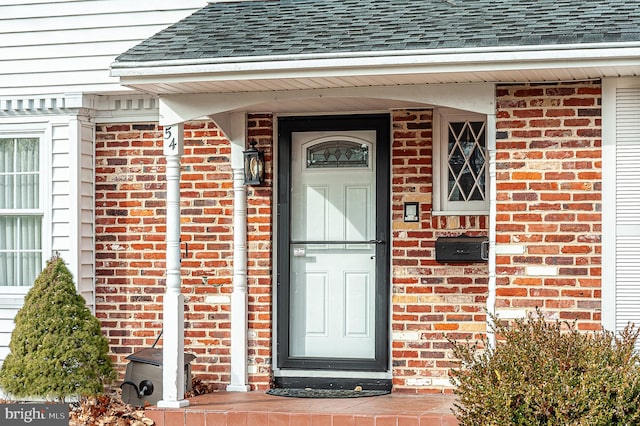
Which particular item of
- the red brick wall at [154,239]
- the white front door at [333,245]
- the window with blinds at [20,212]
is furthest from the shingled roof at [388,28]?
the window with blinds at [20,212]

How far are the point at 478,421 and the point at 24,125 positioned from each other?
227 inches

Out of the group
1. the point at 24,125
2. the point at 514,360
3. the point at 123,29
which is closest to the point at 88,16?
the point at 123,29

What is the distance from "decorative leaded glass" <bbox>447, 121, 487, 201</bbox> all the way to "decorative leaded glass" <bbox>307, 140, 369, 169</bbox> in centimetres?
82

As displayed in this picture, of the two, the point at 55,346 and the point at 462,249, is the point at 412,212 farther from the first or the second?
the point at 55,346

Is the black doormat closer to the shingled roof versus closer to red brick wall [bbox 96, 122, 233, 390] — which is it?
red brick wall [bbox 96, 122, 233, 390]

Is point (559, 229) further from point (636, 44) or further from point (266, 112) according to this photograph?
point (266, 112)

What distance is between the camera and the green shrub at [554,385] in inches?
243

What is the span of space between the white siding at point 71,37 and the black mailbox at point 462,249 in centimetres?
322

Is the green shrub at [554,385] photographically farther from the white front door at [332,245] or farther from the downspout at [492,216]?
the white front door at [332,245]

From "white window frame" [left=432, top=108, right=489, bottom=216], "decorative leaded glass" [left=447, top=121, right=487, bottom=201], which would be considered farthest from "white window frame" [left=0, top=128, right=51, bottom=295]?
"decorative leaded glass" [left=447, top=121, right=487, bottom=201]

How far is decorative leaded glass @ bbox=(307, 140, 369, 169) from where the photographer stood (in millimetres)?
9758

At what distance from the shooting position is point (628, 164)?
800cm

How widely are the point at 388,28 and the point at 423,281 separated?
7.57 feet

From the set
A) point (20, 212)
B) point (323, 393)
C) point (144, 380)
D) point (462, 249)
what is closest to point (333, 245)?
point (462, 249)
